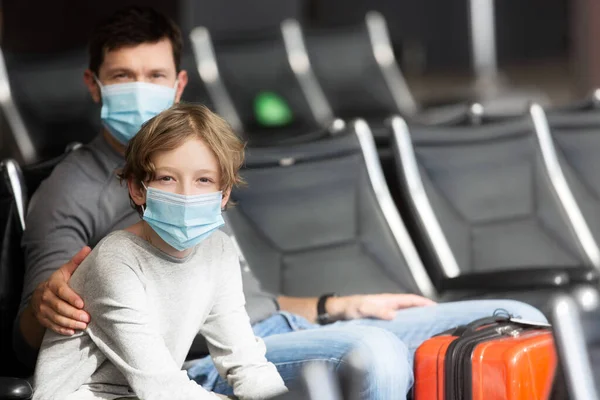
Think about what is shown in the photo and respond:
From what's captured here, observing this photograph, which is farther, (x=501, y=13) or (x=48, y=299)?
(x=501, y=13)

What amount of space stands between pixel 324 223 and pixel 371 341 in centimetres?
116

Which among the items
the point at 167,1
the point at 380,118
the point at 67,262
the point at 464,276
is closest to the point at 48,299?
the point at 67,262

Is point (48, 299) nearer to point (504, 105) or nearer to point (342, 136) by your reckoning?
point (342, 136)

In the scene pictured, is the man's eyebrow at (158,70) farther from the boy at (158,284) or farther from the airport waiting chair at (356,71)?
the airport waiting chair at (356,71)

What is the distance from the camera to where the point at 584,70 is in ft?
27.0

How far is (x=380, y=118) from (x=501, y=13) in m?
3.59

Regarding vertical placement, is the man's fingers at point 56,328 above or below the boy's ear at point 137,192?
below

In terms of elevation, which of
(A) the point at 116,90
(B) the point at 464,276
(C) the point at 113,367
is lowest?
(B) the point at 464,276

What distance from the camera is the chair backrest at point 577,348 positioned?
2080mm

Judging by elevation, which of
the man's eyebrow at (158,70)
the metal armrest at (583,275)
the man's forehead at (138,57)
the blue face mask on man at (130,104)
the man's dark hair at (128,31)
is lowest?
the metal armrest at (583,275)

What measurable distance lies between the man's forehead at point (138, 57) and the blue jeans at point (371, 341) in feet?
2.09

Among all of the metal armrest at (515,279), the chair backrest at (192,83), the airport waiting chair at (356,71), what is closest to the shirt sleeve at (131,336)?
the metal armrest at (515,279)

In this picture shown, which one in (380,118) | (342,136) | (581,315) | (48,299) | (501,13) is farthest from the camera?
(501,13)

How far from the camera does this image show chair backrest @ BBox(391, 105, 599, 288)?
372 centimetres
